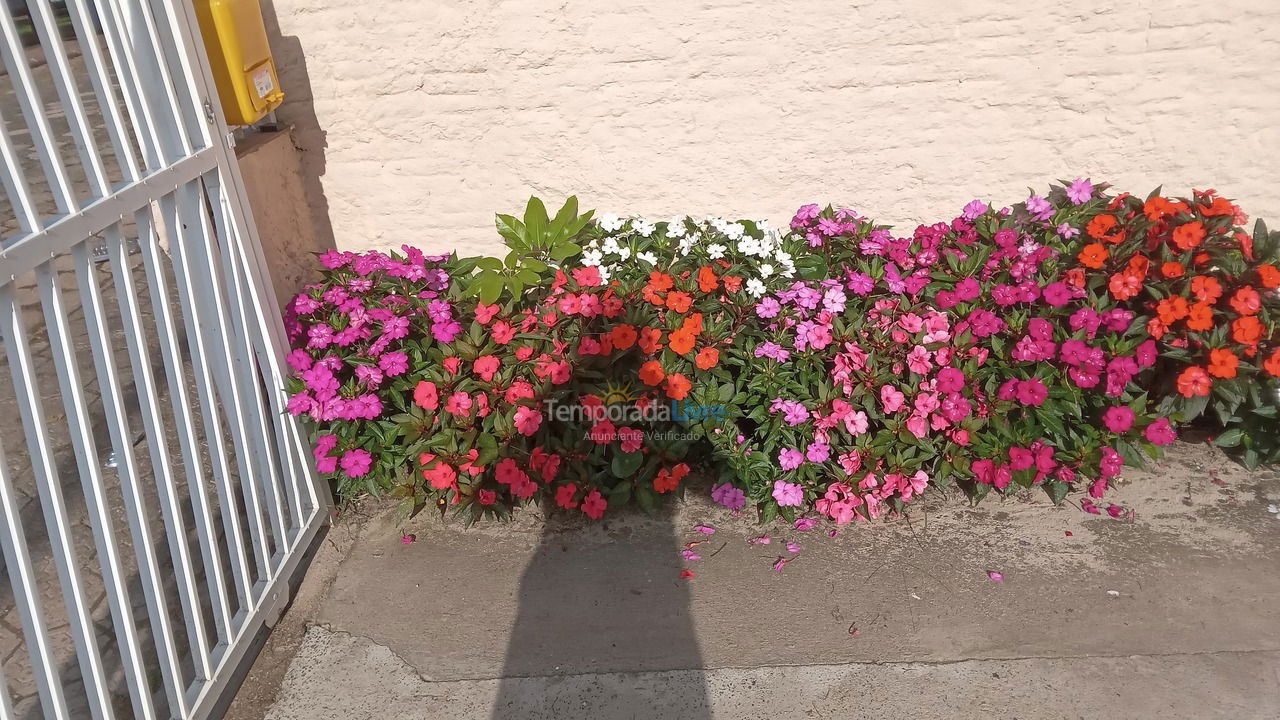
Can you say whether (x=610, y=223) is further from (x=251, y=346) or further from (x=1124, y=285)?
(x=1124, y=285)

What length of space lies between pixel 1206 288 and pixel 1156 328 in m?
0.20

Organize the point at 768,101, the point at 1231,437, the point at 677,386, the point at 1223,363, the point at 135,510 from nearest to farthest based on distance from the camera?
the point at 135,510, the point at 1223,363, the point at 677,386, the point at 1231,437, the point at 768,101

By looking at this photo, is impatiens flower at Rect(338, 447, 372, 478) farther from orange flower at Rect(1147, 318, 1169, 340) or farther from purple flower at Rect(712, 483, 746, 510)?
orange flower at Rect(1147, 318, 1169, 340)

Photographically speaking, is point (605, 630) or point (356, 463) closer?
point (605, 630)

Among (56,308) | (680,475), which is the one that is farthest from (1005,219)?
(56,308)

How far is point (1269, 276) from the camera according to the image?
2.99 meters

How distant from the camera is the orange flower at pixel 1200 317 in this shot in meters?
2.97

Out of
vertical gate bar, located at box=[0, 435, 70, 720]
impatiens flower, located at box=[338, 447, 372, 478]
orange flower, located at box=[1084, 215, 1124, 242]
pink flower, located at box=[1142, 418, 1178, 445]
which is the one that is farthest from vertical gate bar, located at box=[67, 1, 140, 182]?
pink flower, located at box=[1142, 418, 1178, 445]

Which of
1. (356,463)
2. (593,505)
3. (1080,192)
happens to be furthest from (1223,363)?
(356,463)

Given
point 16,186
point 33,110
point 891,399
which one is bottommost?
point 891,399

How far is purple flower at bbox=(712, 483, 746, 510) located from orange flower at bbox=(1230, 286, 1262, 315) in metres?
1.79

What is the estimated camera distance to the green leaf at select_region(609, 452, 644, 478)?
3084 millimetres

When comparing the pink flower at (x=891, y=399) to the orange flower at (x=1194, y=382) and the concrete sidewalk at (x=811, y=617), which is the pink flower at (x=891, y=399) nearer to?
the concrete sidewalk at (x=811, y=617)

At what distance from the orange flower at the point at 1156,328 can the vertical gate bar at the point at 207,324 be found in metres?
3.03
